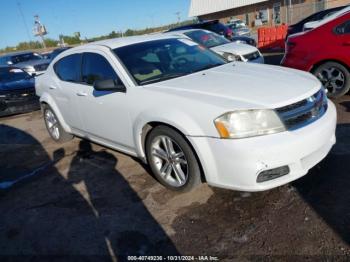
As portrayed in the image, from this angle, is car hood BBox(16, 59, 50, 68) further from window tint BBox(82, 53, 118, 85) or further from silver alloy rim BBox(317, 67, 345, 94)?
silver alloy rim BBox(317, 67, 345, 94)

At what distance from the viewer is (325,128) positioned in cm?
325

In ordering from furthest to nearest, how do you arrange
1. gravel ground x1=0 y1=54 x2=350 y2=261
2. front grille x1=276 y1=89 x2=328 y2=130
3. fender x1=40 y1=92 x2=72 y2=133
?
1. fender x1=40 y1=92 x2=72 y2=133
2. front grille x1=276 y1=89 x2=328 y2=130
3. gravel ground x1=0 y1=54 x2=350 y2=261

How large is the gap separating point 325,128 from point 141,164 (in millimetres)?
2420

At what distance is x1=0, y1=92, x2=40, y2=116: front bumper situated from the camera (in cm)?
898

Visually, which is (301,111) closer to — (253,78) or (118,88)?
(253,78)

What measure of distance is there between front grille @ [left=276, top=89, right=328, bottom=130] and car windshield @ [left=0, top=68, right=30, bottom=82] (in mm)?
8839

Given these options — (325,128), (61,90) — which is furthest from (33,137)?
(325,128)

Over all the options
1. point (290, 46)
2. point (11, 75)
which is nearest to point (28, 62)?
point (11, 75)

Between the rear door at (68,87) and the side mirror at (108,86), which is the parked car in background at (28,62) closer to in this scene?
the rear door at (68,87)

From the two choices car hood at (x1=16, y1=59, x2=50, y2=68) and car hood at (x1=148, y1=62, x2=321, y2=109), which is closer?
car hood at (x1=148, y1=62, x2=321, y2=109)

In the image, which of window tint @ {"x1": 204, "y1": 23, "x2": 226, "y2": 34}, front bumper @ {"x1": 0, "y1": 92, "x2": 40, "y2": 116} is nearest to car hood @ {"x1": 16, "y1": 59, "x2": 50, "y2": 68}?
front bumper @ {"x1": 0, "y1": 92, "x2": 40, "y2": 116}

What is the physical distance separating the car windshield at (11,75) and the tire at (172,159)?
758cm

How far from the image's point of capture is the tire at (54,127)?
5.85 m

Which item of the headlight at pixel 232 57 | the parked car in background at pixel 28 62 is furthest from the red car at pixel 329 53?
the parked car in background at pixel 28 62
